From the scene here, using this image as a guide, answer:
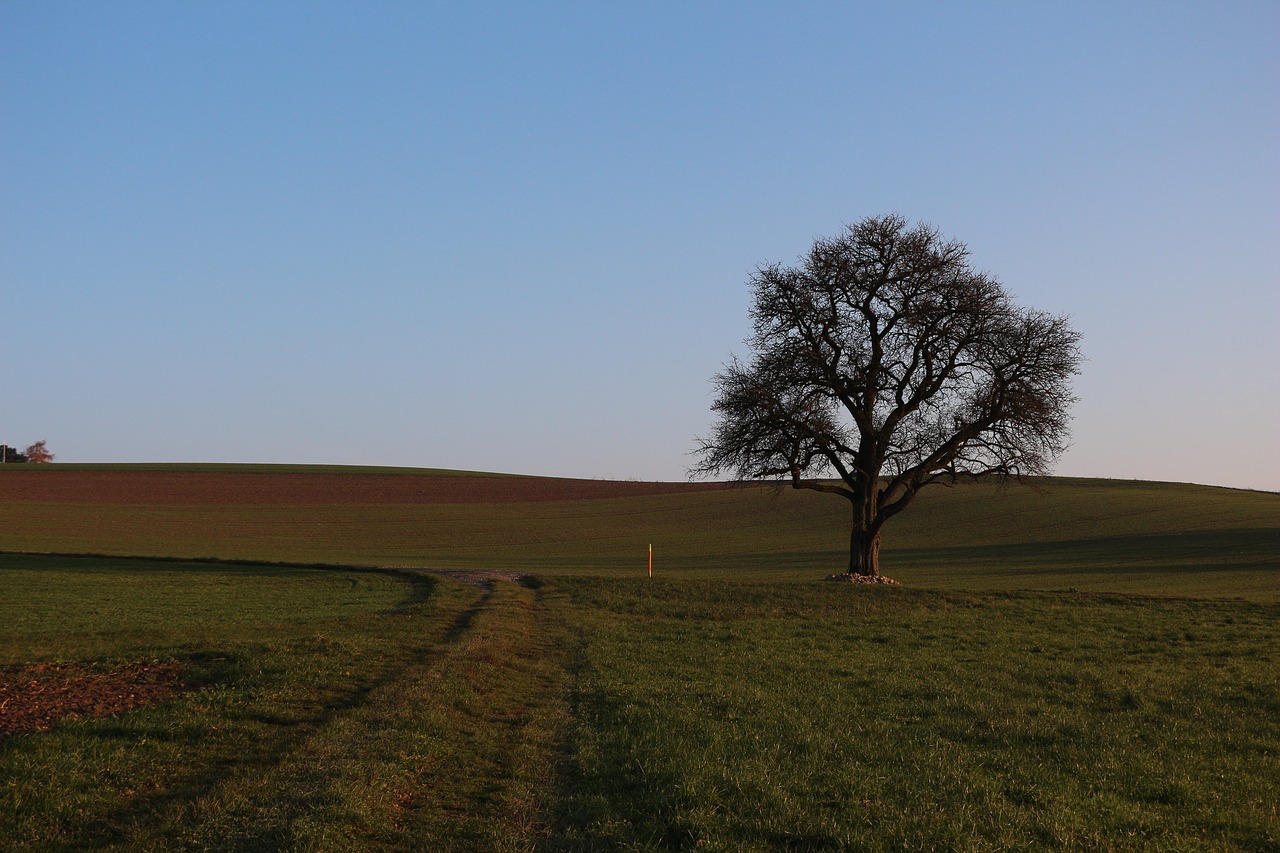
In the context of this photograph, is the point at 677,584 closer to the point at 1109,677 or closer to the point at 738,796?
the point at 1109,677

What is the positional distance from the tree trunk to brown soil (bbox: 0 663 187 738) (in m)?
25.2

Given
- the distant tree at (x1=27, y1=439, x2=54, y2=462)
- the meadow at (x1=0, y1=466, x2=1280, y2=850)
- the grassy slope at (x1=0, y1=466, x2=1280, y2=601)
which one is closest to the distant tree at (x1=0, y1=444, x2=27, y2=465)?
the distant tree at (x1=27, y1=439, x2=54, y2=462)

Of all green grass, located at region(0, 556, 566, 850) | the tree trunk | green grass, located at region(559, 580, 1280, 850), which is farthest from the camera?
the tree trunk

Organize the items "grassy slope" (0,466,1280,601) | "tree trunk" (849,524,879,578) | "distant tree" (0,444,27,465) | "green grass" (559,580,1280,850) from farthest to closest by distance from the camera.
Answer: "distant tree" (0,444,27,465)
"grassy slope" (0,466,1280,601)
"tree trunk" (849,524,879,578)
"green grass" (559,580,1280,850)

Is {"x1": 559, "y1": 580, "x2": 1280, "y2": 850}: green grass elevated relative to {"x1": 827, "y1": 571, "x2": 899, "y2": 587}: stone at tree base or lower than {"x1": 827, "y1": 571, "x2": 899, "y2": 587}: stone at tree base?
lower

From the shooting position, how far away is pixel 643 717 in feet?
36.9

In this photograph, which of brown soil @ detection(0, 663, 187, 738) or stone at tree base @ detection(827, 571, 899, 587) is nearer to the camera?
brown soil @ detection(0, 663, 187, 738)

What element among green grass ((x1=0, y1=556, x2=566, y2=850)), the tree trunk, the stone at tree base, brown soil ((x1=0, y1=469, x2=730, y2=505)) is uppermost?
brown soil ((x1=0, y1=469, x2=730, y2=505))

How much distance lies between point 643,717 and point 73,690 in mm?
7047

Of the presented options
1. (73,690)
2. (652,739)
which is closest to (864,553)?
(652,739)

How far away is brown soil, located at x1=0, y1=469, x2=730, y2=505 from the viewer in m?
81.2

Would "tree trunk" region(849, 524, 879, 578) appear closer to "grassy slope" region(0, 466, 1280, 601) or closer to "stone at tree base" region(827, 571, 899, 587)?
"stone at tree base" region(827, 571, 899, 587)

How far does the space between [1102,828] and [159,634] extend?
672 inches

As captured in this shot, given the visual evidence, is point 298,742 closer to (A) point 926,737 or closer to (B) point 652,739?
(B) point 652,739
